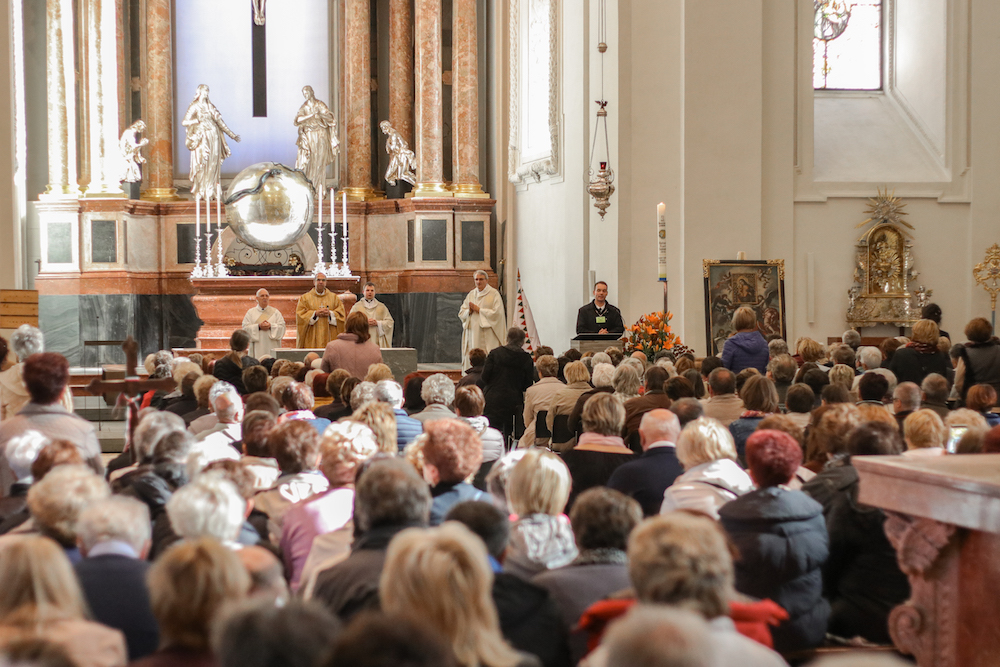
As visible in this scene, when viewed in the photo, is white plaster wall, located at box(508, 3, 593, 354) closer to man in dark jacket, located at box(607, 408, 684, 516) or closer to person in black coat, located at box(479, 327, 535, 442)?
person in black coat, located at box(479, 327, 535, 442)

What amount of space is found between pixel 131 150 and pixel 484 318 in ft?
23.0

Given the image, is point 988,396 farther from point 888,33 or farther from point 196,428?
point 888,33

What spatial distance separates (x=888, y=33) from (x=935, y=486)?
45.1 ft

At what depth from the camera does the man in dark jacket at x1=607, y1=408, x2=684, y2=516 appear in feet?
17.9

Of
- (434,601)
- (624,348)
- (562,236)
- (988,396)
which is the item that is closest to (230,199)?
(562,236)

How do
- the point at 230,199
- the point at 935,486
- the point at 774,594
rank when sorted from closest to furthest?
the point at 935,486 < the point at 774,594 < the point at 230,199


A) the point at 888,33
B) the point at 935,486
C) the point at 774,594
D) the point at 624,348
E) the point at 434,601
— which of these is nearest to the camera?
the point at 434,601

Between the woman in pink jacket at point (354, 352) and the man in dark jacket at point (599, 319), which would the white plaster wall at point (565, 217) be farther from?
the woman in pink jacket at point (354, 352)

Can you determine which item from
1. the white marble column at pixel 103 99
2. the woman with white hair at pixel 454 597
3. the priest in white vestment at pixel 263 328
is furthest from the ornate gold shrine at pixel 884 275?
the woman with white hair at pixel 454 597

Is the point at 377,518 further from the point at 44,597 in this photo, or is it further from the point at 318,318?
the point at 318,318

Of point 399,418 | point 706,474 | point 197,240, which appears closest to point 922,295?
point 399,418

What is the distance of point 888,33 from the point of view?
1630cm

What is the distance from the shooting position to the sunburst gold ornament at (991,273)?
15.1m

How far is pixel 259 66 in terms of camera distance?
67.7 ft
